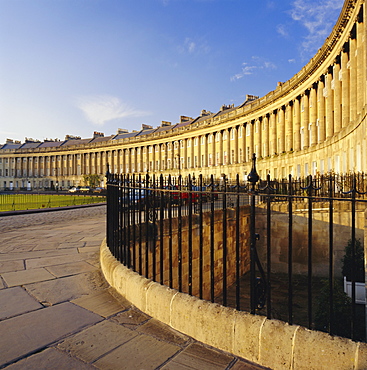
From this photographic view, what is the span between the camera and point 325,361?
250cm

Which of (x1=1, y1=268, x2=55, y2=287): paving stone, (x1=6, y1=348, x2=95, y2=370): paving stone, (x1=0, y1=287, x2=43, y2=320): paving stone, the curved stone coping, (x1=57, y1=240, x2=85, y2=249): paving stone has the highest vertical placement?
the curved stone coping

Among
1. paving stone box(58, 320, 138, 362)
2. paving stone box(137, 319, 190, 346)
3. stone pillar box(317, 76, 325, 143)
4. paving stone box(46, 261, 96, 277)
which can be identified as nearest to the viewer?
paving stone box(58, 320, 138, 362)

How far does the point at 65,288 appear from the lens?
15.2 feet

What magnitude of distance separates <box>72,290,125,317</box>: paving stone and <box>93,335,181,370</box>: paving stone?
2.60 feet

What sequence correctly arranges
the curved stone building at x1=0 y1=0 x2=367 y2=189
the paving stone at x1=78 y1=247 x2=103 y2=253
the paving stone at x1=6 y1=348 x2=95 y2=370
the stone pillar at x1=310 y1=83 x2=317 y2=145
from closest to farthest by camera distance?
the paving stone at x1=6 y1=348 x2=95 y2=370 < the paving stone at x1=78 y1=247 x2=103 y2=253 < the curved stone building at x1=0 y1=0 x2=367 y2=189 < the stone pillar at x1=310 y1=83 x2=317 y2=145

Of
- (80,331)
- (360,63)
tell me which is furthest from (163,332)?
(360,63)

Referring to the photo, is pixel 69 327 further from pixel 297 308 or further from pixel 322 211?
pixel 322 211

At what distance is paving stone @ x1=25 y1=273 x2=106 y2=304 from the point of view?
4.27 metres

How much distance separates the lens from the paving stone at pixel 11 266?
569cm

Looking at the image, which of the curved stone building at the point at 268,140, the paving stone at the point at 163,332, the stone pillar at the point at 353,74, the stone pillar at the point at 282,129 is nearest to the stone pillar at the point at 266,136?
the curved stone building at the point at 268,140

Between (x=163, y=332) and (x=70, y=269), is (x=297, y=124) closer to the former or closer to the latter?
(x=70, y=269)

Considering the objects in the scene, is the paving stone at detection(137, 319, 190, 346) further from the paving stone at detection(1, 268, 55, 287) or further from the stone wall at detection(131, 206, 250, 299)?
the stone wall at detection(131, 206, 250, 299)

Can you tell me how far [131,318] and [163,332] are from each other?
509 millimetres

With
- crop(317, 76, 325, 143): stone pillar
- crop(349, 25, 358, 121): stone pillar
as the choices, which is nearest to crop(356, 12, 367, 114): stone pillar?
crop(349, 25, 358, 121): stone pillar
